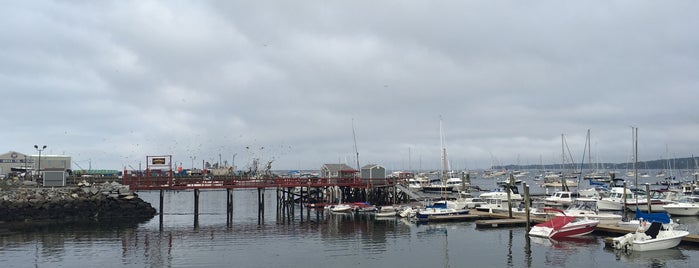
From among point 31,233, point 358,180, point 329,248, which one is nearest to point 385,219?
point 358,180

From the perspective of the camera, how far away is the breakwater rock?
55.1 metres

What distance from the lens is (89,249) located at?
40781mm

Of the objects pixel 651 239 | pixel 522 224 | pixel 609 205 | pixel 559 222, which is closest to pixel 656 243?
pixel 651 239

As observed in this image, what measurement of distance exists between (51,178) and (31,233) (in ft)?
52.3

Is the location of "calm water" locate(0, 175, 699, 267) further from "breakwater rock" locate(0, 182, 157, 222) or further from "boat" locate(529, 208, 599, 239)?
"breakwater rock" locate(0, 182, 157, 222)

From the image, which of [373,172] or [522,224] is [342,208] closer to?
[373,172]

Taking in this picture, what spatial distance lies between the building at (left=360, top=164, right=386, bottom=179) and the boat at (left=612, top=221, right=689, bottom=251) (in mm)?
38168

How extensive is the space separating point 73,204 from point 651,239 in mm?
54413

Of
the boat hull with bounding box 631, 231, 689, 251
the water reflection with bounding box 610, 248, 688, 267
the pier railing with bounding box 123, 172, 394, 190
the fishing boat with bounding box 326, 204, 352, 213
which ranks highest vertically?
the pier railing with bounding box 123, 172, 394, 190

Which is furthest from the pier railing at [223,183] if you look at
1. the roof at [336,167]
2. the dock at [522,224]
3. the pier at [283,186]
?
the dock at [522,224]

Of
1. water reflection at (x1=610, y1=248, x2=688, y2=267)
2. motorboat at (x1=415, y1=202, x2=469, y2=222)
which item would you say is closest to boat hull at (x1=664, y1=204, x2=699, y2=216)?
motorboat at (x1=415, y1=202, x2=469, y2=222)

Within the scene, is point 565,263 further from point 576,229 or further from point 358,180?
point 358,180

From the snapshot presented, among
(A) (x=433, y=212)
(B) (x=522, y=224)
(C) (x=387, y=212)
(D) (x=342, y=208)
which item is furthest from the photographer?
(D) (x=342, y=208)

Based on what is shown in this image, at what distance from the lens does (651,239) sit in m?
37.2
